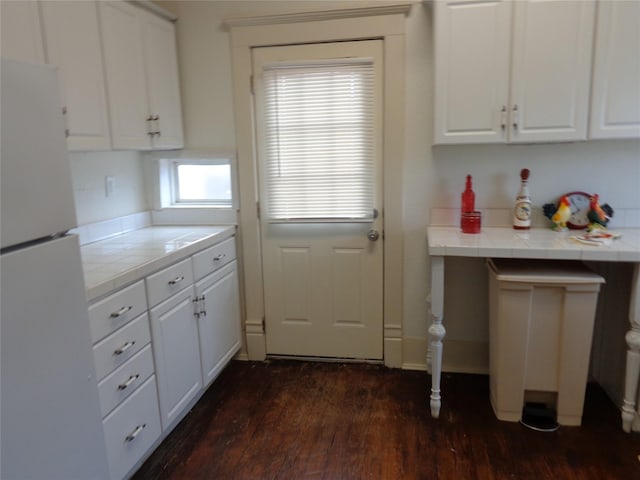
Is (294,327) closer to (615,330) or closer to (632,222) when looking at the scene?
(615,330)

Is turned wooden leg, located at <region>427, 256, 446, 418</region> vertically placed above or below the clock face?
below

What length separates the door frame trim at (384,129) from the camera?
256 cm

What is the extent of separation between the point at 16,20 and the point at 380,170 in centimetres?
185

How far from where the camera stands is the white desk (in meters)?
2.04

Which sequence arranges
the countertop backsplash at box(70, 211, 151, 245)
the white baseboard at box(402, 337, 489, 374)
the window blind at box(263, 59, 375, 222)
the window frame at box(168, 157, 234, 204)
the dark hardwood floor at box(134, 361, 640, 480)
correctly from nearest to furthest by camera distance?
the dark hardwood floor at box(134, 361, 640, 480) → the countertop backsplash at box(70, 211, 151, 245) → the window blind at box(263, 59, 375, 222) → the white baseboard at box(402, 337, 489, 374) → the window frame at box(168, 157, 234, 204)

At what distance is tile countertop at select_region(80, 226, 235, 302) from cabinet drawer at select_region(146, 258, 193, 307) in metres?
0.03

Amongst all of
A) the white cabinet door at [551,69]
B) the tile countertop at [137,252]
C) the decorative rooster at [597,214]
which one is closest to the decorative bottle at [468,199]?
the white cabinet door at [551,69]

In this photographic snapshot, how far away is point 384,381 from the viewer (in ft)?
8.98

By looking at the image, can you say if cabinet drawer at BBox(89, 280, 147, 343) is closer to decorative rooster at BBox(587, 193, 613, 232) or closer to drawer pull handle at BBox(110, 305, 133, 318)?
drawer pull handle at BBox(110, 305, 133, 318)

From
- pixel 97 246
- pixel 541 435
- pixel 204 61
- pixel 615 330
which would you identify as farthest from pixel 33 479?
pixel 615 330

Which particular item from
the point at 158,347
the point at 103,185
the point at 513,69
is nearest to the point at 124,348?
the point at 158,347

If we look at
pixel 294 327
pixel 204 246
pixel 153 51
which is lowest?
pixel 294 327

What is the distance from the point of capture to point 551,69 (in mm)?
2205

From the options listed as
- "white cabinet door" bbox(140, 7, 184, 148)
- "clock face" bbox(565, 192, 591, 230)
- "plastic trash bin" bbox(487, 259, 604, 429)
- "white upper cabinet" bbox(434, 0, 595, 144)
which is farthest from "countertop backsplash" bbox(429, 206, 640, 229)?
"white cabinet door" bbox(140, 7, 184, 148)
